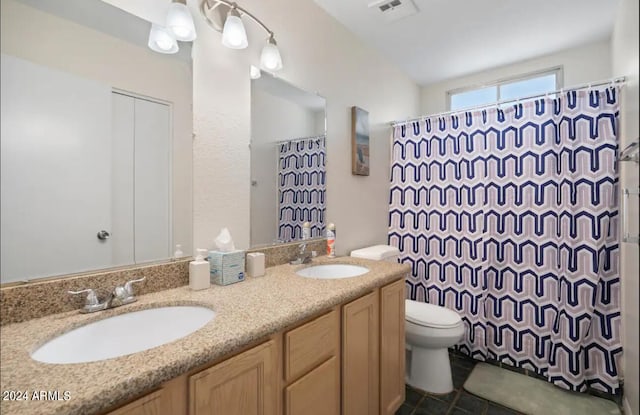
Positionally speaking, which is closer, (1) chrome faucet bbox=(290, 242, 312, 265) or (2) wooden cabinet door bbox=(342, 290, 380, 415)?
(2) wooden cabinet door bbox=(342, 290, 380, 415)

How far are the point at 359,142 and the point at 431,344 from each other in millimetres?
1458

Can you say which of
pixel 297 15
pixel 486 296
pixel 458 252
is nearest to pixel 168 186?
pixel 297 15

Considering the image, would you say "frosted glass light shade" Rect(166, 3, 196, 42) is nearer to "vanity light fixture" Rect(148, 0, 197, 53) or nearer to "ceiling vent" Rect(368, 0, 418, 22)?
"vanity light fixture" Rect(148, 0, 197, 53)

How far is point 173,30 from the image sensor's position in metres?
1.20

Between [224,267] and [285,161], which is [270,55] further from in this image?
[224,267]

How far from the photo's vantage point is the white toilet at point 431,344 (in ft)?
6.08

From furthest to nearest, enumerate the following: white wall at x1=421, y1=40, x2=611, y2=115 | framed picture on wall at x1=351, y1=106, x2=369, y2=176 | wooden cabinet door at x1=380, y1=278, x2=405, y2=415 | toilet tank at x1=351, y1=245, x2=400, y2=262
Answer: white wall at x1=421, y1=40, x2=611, y2=115
framed picture on wall at x1=351, y1=106, x2=369, y2=176
toilet tank at x1=351, y1=245, x2=400, y2=262
wooden cabinet door at x1=380, y1=278, x2=405, y2=415

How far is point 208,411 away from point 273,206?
1056 mm

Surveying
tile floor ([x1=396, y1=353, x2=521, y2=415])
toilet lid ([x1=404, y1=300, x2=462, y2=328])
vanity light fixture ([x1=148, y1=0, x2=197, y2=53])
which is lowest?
tile floor ([x1=396, y1=353, x2=521, y2=415])

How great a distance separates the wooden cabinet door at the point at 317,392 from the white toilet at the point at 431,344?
0.87 meters

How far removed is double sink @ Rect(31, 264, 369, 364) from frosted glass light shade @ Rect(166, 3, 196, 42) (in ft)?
3.48

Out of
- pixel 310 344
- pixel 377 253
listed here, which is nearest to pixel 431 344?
pixel 377 253

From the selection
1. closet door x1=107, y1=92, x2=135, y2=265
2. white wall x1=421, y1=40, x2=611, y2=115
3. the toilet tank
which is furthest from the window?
closet door x1=107, y1=92, x2=135, y2=265

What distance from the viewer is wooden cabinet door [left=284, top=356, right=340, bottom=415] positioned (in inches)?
39.4
